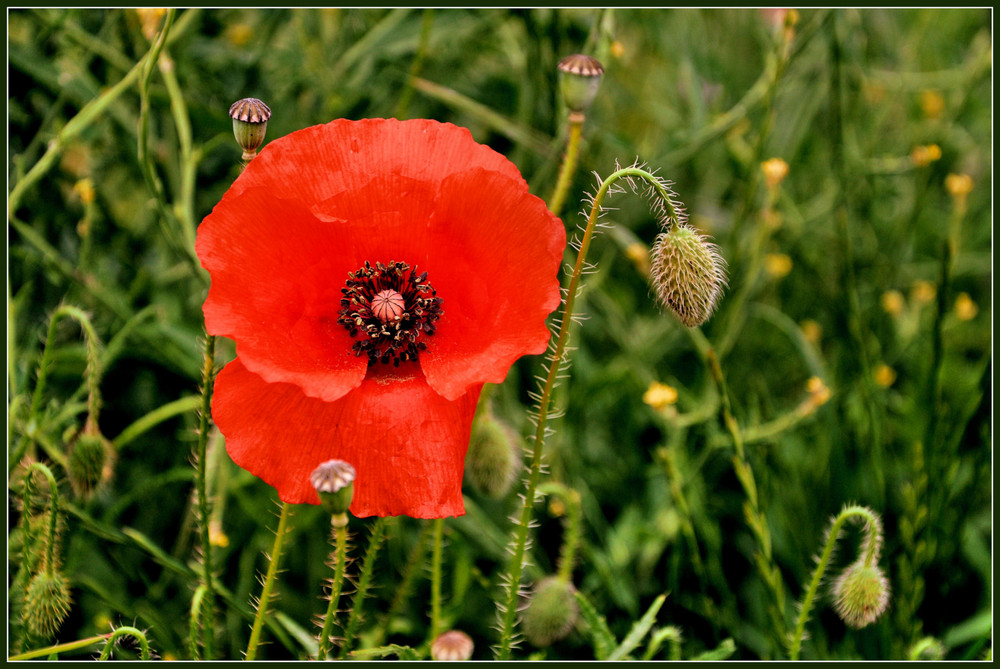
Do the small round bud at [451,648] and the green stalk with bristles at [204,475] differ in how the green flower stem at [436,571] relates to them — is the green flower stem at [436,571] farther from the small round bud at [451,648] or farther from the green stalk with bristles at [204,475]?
the green stalk with bristles at [204,475]

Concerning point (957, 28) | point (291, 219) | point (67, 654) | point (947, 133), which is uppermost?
point (957, 28)

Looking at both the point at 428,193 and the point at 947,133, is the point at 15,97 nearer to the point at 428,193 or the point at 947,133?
the point at 428,193

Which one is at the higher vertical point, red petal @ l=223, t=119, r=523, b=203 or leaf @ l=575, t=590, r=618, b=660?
red petal @ l=223, t=119, r=523, b=203

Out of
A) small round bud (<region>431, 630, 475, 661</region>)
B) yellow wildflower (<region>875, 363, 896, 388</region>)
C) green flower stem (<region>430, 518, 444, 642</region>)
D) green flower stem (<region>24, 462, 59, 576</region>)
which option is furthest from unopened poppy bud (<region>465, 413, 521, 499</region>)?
yellow wildflower (<region>875, 363, 896, 388</region>)

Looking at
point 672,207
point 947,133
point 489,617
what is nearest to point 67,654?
point 489,617

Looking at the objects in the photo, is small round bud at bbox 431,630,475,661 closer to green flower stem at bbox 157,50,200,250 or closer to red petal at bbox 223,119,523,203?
red petal at bbox 223,119,523,203

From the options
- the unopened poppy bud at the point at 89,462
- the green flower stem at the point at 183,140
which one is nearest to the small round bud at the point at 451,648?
the unopened poppy bud at the point at 89,462
